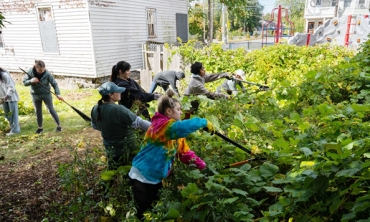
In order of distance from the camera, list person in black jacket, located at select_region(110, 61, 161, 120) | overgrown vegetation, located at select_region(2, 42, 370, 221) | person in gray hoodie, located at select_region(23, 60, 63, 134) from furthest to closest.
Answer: person in gray hoodie, located at select_region(23, 60, 63, 134)
person in black jacket, located at select_region(110, 61, 161, 120)
overgrown vegetation, located at select_region(2, 42, 370, 221)

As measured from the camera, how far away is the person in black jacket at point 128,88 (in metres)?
4.24

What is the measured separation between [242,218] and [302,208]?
369 millimetres

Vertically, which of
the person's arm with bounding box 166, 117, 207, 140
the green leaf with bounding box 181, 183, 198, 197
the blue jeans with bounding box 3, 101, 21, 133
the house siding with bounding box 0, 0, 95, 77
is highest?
the house siding with bounding box 0, 0, 95, 77

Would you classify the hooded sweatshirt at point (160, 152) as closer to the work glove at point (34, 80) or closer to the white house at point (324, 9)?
the work glove at point (34, 80)

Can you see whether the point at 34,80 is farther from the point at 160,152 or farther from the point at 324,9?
the point at 324,9

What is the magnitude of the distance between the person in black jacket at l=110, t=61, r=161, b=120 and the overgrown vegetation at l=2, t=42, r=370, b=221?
994 millimetres

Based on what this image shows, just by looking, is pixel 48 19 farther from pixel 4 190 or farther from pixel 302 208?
pixel 302 208

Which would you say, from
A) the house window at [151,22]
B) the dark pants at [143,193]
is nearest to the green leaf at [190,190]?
the dark pants at [143,193]

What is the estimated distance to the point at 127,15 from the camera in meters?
13.4

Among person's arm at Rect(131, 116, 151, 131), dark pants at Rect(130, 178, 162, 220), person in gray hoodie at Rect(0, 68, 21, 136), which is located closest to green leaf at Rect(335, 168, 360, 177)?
dark pants at Rect(130, 178, 162, 220)

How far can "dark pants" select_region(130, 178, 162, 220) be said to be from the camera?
246cm

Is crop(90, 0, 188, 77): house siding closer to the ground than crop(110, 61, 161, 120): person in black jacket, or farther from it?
farther from it

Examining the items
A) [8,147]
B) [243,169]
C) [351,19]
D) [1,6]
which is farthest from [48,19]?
[351,19]

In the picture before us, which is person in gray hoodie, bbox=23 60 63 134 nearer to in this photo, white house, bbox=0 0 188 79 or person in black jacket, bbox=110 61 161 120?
person in black jacket, bbox=110 61 161 120
